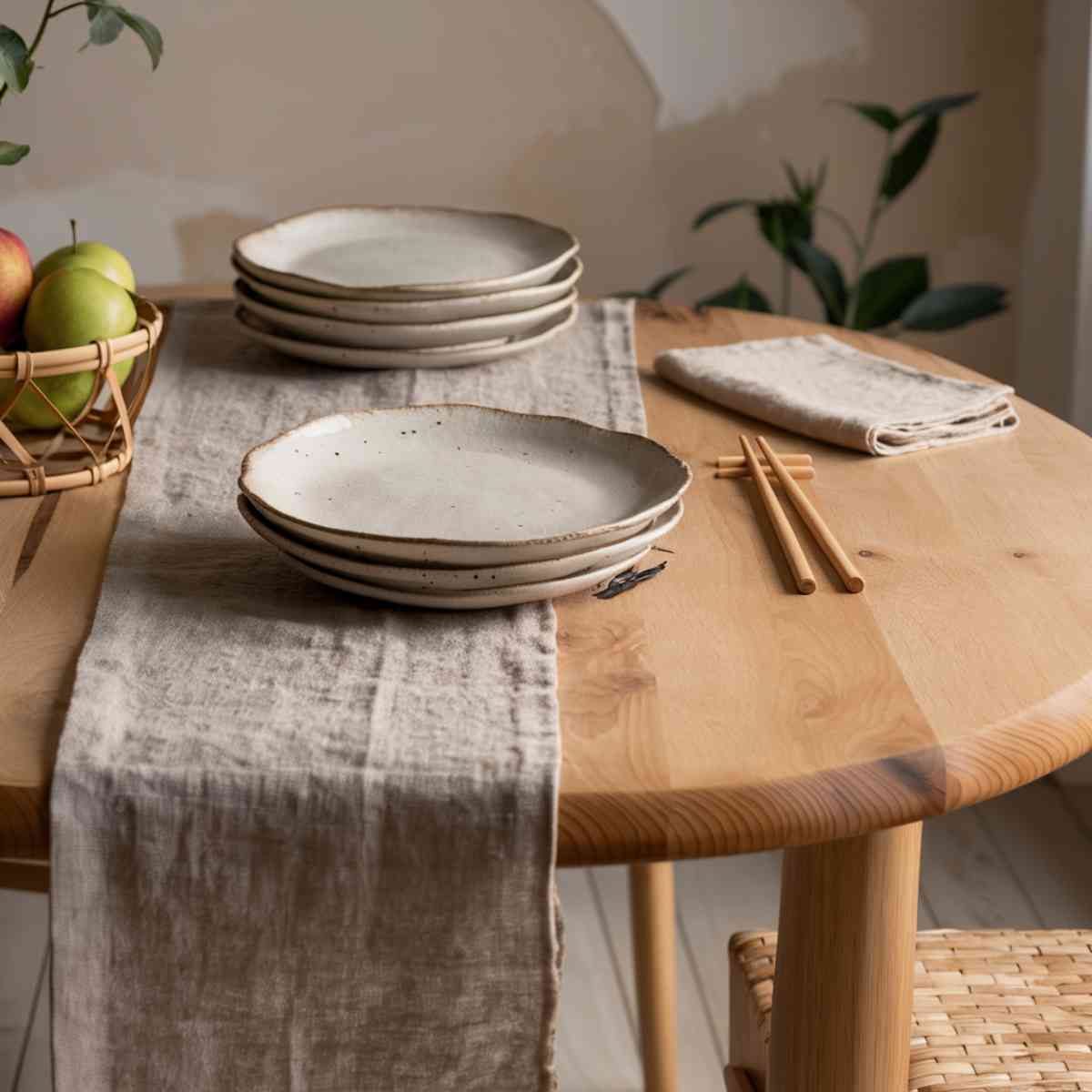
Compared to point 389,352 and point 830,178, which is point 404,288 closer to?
point 389,352

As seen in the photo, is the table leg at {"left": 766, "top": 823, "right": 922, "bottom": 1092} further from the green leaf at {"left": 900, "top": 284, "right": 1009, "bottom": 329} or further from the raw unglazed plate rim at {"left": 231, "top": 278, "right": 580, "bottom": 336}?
the green leaf at {"left": 900, "top": 284, "right": 1009, "bottom": 329}

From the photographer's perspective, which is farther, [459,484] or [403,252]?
[403,252]

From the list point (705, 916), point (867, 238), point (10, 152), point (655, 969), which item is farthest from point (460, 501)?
point (867, 238)

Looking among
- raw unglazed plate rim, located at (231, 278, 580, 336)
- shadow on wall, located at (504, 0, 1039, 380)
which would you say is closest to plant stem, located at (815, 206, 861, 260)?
shadow on wall, located at (504, 0, 1039, 380)

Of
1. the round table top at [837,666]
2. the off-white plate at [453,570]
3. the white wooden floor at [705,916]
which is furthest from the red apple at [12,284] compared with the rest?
the white wooden floor at [705,916]

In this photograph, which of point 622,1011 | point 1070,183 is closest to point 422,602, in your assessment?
point 622,1011

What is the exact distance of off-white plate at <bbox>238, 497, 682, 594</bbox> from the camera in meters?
0.87

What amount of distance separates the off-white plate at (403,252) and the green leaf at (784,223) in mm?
794

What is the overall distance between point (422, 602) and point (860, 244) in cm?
179

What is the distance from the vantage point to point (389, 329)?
1348 millimetres

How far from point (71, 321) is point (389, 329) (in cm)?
30

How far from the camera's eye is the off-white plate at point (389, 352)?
1359 millimetres

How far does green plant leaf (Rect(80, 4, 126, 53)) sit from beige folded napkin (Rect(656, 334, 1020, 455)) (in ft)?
1.78

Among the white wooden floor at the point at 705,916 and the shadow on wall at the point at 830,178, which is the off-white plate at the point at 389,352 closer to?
the white wooden floor at the point at 705,916
